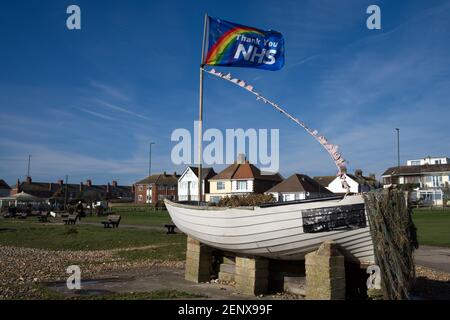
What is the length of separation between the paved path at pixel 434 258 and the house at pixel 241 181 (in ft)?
160

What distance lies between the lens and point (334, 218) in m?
7.07

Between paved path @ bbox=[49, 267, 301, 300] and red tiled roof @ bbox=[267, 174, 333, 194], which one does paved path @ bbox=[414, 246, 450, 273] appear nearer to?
paved path @ bbox=[49, 267, 301, 300]

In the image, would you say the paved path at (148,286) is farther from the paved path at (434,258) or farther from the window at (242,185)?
the window at (242,185)

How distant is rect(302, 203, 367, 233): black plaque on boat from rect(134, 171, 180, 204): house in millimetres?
88123

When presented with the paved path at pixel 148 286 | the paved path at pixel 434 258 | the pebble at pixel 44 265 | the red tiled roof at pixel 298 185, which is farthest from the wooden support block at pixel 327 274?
the red tiled roof at pixel 298 185

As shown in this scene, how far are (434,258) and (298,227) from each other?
958 centimetres

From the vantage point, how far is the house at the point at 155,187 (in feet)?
317

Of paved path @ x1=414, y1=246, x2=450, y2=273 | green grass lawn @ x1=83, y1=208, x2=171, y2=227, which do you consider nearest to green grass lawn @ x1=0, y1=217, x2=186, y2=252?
paved path @ x1=414, y1=246, x2=450, y2=273

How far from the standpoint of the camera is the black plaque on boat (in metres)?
7.01

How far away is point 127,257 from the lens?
14742 mm

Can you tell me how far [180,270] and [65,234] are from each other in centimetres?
1412

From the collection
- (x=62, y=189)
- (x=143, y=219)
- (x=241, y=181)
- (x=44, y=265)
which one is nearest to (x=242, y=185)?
(x=241, y=181)

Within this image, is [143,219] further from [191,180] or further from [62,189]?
[62,189]
